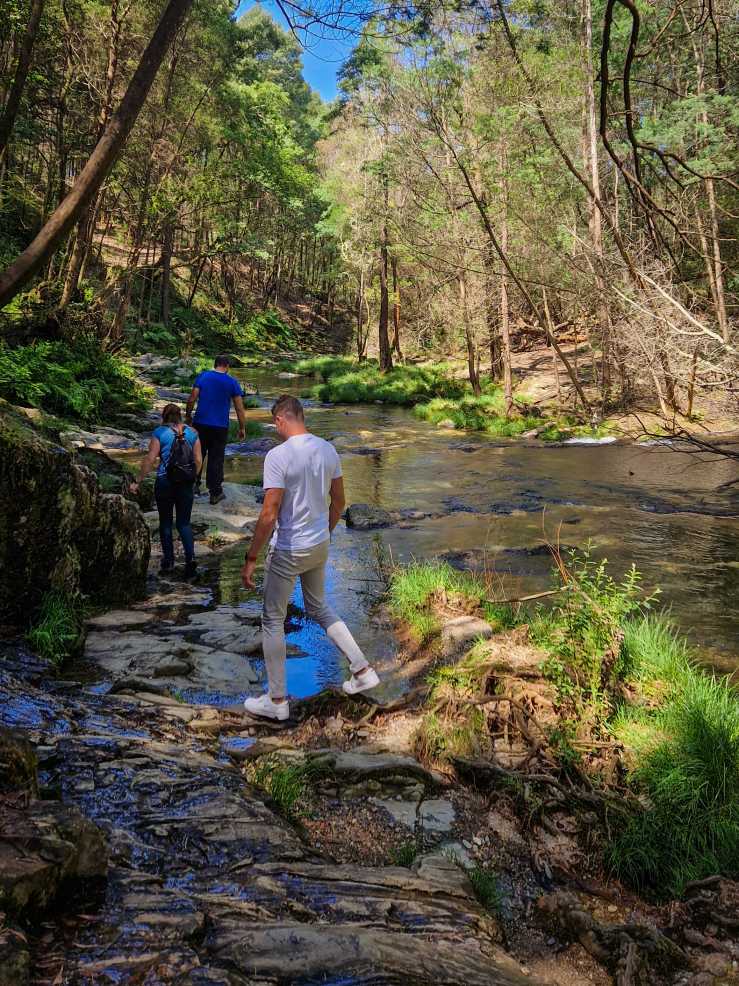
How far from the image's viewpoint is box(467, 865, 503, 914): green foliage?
3406 millimetres

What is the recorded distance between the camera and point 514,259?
888 inches

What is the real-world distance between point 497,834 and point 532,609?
3946 millimetres

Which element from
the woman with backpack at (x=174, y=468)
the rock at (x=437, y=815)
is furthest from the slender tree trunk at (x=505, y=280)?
the rock at (x=437, y=815)

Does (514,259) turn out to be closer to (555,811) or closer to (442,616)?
(442,616)

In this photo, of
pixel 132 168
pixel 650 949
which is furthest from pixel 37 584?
pixel 132 168

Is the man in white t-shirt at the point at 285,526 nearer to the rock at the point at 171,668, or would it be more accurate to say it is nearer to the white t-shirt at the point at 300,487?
the white t-shirt at the point at 300,487

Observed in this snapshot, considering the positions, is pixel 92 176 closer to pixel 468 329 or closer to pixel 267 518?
pixel 267 518

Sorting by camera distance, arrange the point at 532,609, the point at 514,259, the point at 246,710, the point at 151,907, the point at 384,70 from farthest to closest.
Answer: the point at 514,259, the point at 384,70, the point at 532,609, the point at 246,710, the point at 151,907

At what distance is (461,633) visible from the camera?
6.64 metres

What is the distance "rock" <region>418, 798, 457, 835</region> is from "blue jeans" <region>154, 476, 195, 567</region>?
4.65 meters

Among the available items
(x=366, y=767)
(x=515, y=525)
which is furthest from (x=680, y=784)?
(x=515, y=525)

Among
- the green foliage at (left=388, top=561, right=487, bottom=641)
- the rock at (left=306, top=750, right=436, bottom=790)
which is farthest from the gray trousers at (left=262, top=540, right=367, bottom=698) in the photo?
the green foliage at (left=388, top=561, right=487, bottom=641)

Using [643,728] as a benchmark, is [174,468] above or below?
above

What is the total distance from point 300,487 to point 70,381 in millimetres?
13730
